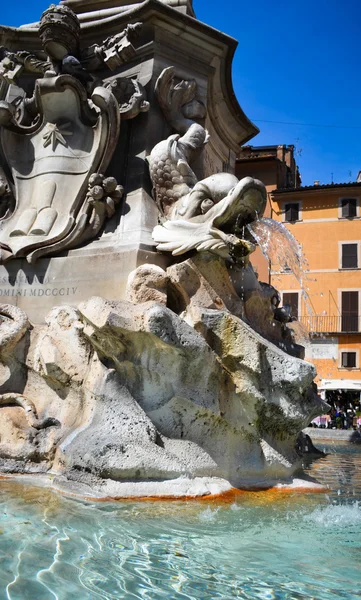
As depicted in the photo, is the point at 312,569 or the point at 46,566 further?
the point at 312,569

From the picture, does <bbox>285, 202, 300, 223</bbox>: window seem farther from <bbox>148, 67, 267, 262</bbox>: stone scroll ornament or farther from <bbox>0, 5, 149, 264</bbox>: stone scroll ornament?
<bbox>148, 67, 267, 262</bbox>: stone scroll ornament

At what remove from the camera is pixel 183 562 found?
259cm

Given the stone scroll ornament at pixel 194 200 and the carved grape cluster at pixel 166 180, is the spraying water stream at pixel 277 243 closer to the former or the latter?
the stone scroll ornament at pixel 194 200

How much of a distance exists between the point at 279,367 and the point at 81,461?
5.17 ft

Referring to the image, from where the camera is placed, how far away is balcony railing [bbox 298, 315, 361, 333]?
28016 mm

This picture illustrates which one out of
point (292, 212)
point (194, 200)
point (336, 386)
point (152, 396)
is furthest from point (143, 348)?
point (292, 212)

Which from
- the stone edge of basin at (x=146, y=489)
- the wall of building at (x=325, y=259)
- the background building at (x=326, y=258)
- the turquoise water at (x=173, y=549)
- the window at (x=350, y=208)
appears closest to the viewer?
the turquoise water at (x=173, y=549)

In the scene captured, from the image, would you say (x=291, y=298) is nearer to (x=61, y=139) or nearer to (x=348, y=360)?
(x=348, y=360)

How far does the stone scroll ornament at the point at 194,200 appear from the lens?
4891 millimetres

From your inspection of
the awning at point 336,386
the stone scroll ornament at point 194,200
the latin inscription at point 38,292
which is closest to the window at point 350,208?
the awning at point 336,386

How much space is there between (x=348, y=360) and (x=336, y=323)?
195cm

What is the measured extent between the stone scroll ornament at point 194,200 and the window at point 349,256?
2503 centimetres

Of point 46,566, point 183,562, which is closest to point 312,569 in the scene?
point 183,562

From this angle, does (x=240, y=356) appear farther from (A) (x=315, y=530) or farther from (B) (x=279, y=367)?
(A) (x=315, y=530)
